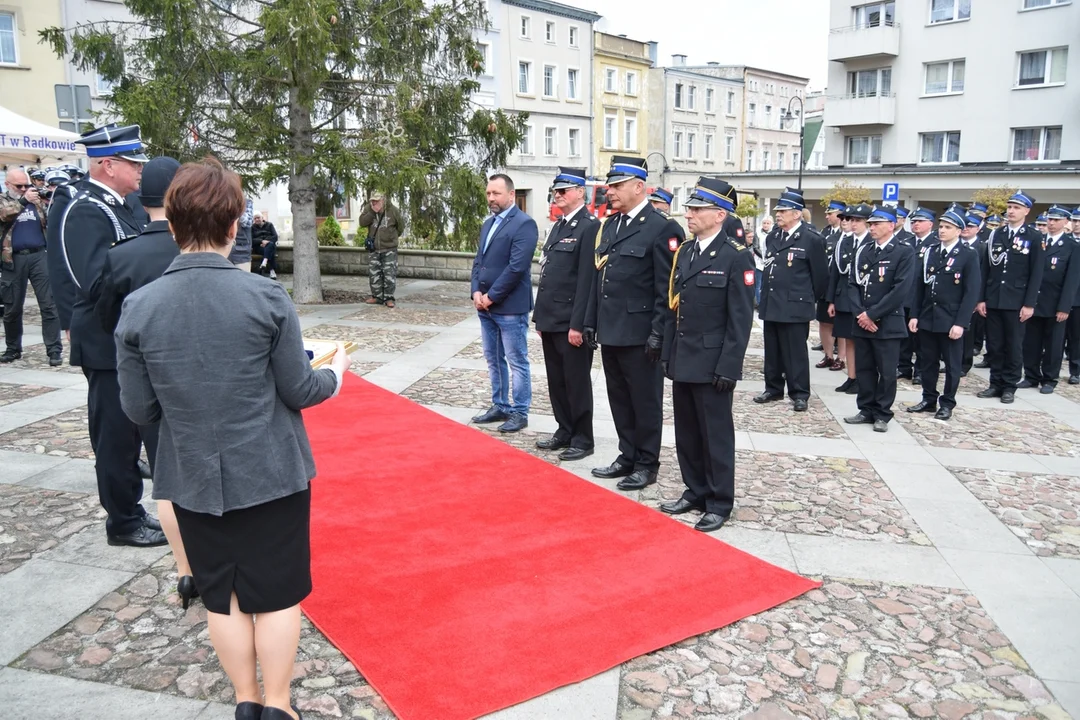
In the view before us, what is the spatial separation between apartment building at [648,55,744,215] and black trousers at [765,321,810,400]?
1769 inches

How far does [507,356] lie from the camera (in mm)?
7250

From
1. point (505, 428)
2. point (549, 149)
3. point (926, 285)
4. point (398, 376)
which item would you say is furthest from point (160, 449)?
point (549, 149)

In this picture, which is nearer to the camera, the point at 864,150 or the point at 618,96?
the point at 864,150

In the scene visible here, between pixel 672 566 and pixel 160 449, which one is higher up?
pixel 160 449

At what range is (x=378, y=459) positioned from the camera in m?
6.21

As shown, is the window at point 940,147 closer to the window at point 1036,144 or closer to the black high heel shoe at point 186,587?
the window at point 1036,144

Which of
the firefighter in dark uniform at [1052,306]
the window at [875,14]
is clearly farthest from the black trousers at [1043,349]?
the window at [875,14]

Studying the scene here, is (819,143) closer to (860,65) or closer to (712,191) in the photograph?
(860,65)

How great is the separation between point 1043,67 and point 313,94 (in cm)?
2909

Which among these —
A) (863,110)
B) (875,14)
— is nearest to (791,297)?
(863,110)

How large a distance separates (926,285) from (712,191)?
14.7 feet

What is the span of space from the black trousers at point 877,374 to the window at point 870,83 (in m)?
32.1

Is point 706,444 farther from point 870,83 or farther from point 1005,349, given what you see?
point 870,83

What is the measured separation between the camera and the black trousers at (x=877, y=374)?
7715 mm
